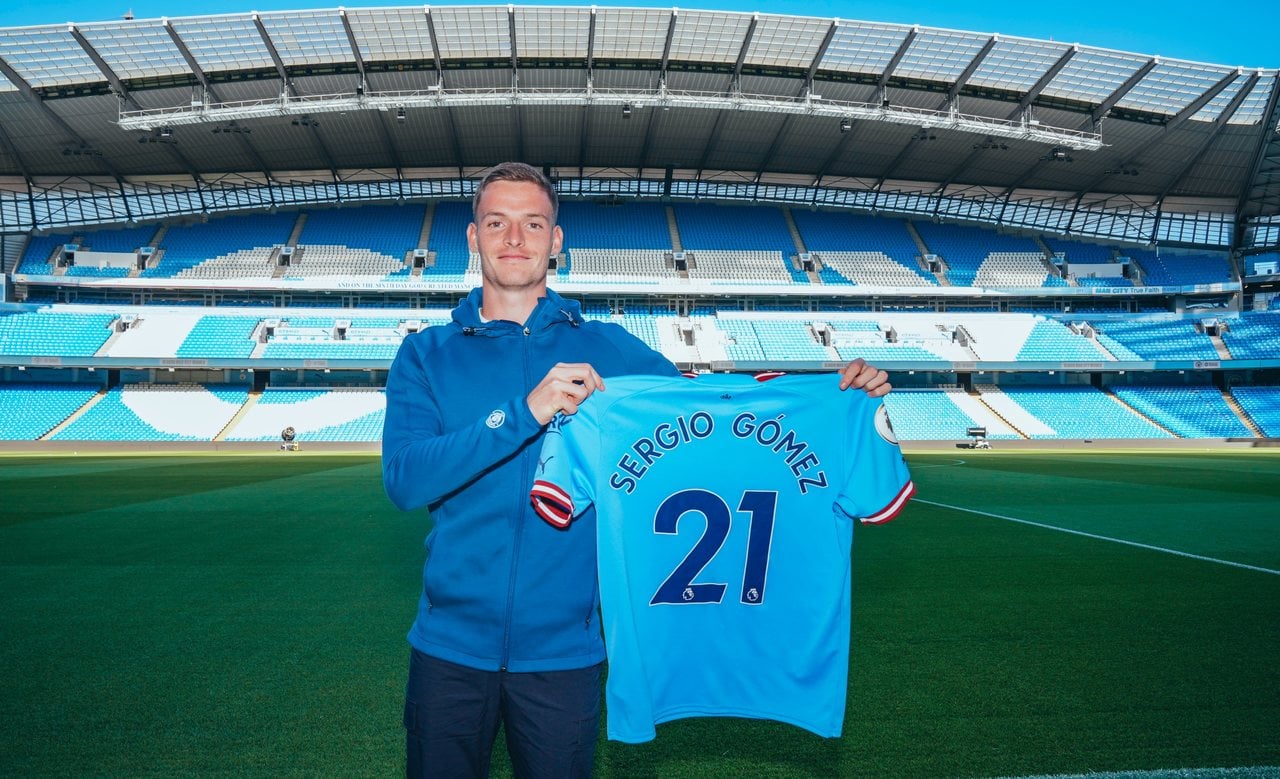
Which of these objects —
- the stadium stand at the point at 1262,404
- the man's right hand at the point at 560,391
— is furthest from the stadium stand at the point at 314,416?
the stadium stand at the point at 1262,404

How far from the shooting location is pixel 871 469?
2.90 metres

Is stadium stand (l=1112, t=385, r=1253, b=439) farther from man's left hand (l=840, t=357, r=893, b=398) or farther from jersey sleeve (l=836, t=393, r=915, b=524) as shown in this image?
man's left hand (l=840, t=357, r=893, b=398)

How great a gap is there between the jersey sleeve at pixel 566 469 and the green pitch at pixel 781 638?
172 centimetres

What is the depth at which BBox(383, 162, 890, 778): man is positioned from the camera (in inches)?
79.1

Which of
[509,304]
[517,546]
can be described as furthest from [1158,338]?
[517,546]

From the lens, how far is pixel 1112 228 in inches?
1703

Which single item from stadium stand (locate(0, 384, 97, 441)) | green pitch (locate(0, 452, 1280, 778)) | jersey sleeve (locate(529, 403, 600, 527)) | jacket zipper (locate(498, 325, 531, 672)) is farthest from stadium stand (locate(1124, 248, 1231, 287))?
stadium stand (locate(0, 384, 97, 441))

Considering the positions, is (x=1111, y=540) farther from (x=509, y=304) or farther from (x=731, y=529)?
(x=509, y=304)

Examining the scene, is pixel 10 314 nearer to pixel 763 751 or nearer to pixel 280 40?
pixel 280 40

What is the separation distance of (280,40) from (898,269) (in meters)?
Answer: 31.4

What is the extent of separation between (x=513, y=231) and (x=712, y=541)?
1312 mm

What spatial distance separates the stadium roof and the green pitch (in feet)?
72.5

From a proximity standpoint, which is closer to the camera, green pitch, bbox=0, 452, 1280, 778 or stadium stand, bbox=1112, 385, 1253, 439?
green pitch, bbox=0, 452, 1280, 778

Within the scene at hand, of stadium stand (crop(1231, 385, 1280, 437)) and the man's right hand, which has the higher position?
stadium stand (crop(1231, 385, 1280, 437))
